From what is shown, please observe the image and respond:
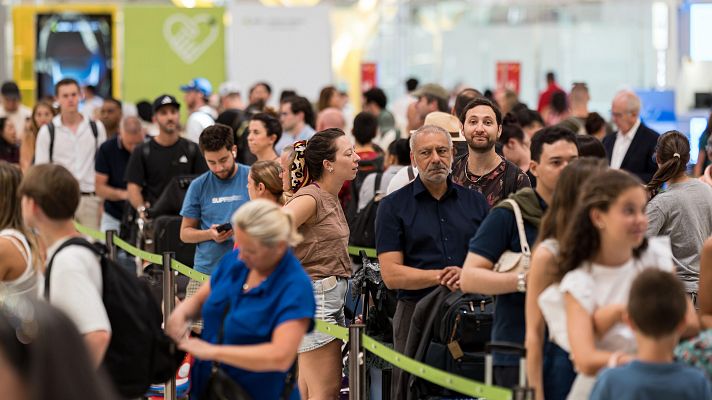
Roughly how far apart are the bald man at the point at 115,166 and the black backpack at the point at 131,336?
6.38 m

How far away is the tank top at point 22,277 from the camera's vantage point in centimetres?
478

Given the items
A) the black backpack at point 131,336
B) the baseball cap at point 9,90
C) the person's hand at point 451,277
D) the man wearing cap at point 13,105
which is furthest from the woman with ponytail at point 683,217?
the baseball cap at point 9,90

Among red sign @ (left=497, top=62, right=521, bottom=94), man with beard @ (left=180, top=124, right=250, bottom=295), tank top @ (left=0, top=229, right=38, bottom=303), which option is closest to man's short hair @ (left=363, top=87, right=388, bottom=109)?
man with beard @ (left=180, top=124, right=250, bottom=295)

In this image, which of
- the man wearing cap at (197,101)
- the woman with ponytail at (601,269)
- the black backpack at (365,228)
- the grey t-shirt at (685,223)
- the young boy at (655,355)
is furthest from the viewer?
the man wearing cap at (197,101)

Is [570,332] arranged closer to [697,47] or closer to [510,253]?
[510,253]

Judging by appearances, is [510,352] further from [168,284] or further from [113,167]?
[113,167]

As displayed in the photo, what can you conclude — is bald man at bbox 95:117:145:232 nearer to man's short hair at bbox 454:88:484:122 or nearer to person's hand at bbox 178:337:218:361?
man's short hair at bbox 454:88:484:122

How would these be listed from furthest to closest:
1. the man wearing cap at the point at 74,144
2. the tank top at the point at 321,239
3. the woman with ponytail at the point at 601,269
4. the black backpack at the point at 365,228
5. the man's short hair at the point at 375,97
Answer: the man's short hair at the point at 375,97 < the man wearing cap at the point at 74,144 < the black backpack at the point at 365,228 < the tank top at the point at 321,239 < the woman with ponytail at the point at 601,269

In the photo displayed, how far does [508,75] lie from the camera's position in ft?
69.3

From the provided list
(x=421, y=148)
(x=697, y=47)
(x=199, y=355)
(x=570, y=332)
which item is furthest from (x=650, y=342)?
(x=697, y=47)

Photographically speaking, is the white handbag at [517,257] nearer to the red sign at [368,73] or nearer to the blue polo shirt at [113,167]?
the blue polo shirt at [113,167]

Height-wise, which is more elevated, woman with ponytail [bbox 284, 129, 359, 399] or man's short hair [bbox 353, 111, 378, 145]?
man's short hair [bbox 353, 111, 378, 145]

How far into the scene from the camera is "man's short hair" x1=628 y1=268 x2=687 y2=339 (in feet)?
12.1

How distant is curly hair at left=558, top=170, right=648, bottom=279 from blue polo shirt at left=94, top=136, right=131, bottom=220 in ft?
23.4
